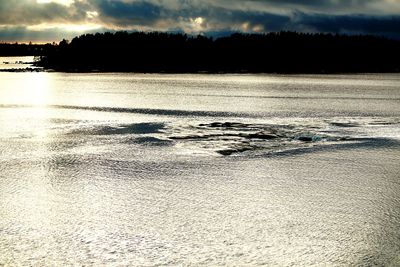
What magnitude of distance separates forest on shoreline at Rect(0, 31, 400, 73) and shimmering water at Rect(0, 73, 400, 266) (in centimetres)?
11738

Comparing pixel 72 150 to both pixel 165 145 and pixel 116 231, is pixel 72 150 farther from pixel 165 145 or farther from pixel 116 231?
pixel 116 231

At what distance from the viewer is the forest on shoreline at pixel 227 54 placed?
14312 centimetres

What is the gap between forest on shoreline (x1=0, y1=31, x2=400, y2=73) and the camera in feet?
470

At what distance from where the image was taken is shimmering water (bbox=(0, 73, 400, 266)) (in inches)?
334

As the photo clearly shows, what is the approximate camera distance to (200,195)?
11.9 metres

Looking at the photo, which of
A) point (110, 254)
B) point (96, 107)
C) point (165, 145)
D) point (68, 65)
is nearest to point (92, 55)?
point (68, 65)

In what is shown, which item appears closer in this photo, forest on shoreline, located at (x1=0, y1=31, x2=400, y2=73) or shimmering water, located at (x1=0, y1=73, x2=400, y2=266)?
shimmering water, located at (x1=0, y1=73, x2=400, y2=266)

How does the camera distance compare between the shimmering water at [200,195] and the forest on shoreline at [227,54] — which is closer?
the shimmering water at [200,195]

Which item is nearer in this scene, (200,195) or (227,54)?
(200,195)

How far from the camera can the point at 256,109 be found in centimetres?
3456

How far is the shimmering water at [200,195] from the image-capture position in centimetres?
848

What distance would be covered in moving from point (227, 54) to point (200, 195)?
466 feet

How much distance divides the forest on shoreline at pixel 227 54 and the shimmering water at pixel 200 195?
117 metres

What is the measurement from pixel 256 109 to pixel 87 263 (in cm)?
2729
